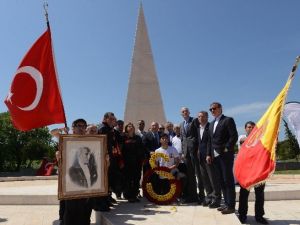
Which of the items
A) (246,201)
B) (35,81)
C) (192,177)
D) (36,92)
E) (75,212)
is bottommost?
(246,201)

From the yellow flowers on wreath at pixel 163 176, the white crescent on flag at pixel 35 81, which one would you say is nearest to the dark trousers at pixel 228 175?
the yellow flowers on wreath at pixel 163 176

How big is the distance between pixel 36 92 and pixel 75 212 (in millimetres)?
2431

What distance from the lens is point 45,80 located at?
6477 millimetres

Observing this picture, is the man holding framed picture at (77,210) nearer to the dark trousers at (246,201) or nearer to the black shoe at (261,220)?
the dark trousers at (246,201)

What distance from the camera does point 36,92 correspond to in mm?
6371

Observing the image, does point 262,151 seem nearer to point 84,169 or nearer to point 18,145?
point 84,169

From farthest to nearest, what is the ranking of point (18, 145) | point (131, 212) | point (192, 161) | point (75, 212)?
point (18, 145) < point (192, 161) < point (131, 212) < point (75, 212)

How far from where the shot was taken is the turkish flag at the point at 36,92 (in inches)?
244

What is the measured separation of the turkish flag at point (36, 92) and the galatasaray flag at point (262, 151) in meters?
2.95

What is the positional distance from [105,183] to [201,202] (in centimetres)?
269

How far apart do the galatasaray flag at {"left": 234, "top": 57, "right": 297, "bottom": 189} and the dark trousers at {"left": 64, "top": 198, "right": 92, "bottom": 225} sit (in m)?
2.10

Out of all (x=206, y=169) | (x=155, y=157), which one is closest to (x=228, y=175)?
(x=206, y=169)

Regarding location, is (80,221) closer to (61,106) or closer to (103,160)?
(103,160)

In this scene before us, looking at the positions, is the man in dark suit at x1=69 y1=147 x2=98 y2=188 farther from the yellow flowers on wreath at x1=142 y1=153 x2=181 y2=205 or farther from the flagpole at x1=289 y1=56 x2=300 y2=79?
the flagpole at x1=289 y1=56 x2=300 y2=79
